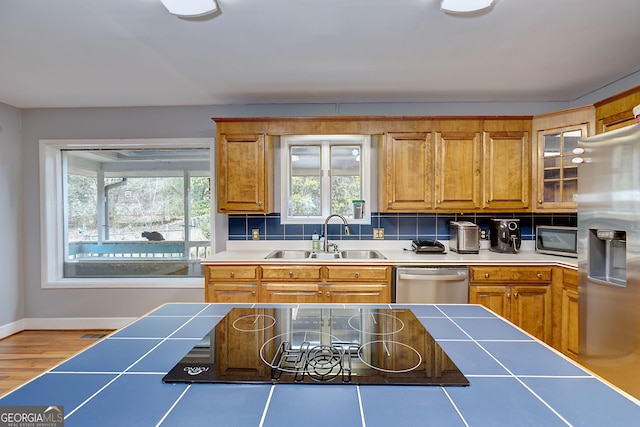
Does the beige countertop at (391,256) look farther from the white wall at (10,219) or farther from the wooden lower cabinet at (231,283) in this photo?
the white wall at (10,219)

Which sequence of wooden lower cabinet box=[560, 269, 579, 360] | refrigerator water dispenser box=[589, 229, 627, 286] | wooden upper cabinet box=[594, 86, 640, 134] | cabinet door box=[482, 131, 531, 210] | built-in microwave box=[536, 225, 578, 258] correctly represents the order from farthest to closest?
cabinet door box=[482, 131, 531, 210]
built-in microwave box=[536, 225, 578, 258]
wooden lower cabinet box=[560, 269, 579, 360]
wooden upper cabinet box=[594, 86, 640, 134]
refrigerator water dispenser box=[589, 229, 627, 286]

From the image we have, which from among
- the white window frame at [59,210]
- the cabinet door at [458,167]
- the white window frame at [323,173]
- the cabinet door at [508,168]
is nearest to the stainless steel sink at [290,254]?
the white window frame at [323,173]

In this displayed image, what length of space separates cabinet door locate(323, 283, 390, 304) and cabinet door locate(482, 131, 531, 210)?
130 centimetres

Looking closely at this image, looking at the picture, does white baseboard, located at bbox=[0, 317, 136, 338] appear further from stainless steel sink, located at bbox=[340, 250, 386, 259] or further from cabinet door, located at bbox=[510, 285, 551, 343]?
cabinet door, located at bbox=[510, 285, 551, 343]

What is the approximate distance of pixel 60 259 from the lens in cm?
381

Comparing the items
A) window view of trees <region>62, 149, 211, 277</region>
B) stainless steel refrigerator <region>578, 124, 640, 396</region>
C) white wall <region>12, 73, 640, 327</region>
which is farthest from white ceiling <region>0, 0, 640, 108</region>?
stainless steel refrigerator <region>578, 124, 640, 396</region>

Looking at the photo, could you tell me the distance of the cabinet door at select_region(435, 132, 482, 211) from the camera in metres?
3.08

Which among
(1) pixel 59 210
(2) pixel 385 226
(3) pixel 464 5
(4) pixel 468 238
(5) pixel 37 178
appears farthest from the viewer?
(1) pixel 59 210

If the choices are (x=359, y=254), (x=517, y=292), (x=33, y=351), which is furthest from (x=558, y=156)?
(x=33, y=351)

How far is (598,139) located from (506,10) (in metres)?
0.92

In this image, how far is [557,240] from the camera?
10.1 ft

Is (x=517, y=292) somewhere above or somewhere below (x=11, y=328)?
above

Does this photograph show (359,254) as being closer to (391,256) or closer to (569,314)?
(391,256)

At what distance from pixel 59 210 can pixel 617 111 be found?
17.5 ft
